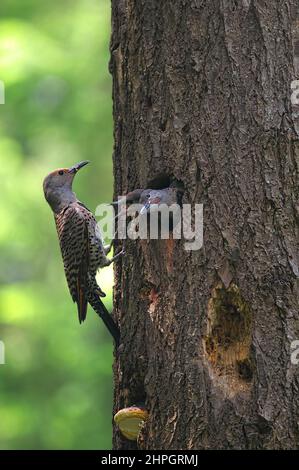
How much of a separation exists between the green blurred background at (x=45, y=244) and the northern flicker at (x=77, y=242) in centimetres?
331

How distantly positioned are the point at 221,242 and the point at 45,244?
731 cm

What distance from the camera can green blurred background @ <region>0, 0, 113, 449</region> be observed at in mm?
10617

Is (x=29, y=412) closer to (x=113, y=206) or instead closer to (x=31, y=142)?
(x=31, y=142)

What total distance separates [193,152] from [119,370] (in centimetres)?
133

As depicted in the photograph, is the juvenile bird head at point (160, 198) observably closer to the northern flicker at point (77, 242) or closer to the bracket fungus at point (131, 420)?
the bracket fungus at point (131, 420)

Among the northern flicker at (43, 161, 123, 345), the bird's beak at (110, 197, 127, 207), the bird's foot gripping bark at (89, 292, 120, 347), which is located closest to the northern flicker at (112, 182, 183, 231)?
the bird's beak at (110, 197, 127, 207)

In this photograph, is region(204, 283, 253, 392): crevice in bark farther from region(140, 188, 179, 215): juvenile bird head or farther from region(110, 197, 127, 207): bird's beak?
region(110, 197, 127, 207): bird's beak

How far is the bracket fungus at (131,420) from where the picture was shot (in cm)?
487

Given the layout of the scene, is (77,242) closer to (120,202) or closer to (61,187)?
(61,187)

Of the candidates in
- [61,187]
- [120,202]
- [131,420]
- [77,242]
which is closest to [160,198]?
[120,202]

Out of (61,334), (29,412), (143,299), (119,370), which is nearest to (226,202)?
(143,299)

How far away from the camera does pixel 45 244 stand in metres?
11.8

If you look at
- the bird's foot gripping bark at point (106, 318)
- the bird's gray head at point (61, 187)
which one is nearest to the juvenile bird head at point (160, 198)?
the bird's foot gripping bark at point (106, 318)

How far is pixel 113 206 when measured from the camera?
546 cm
